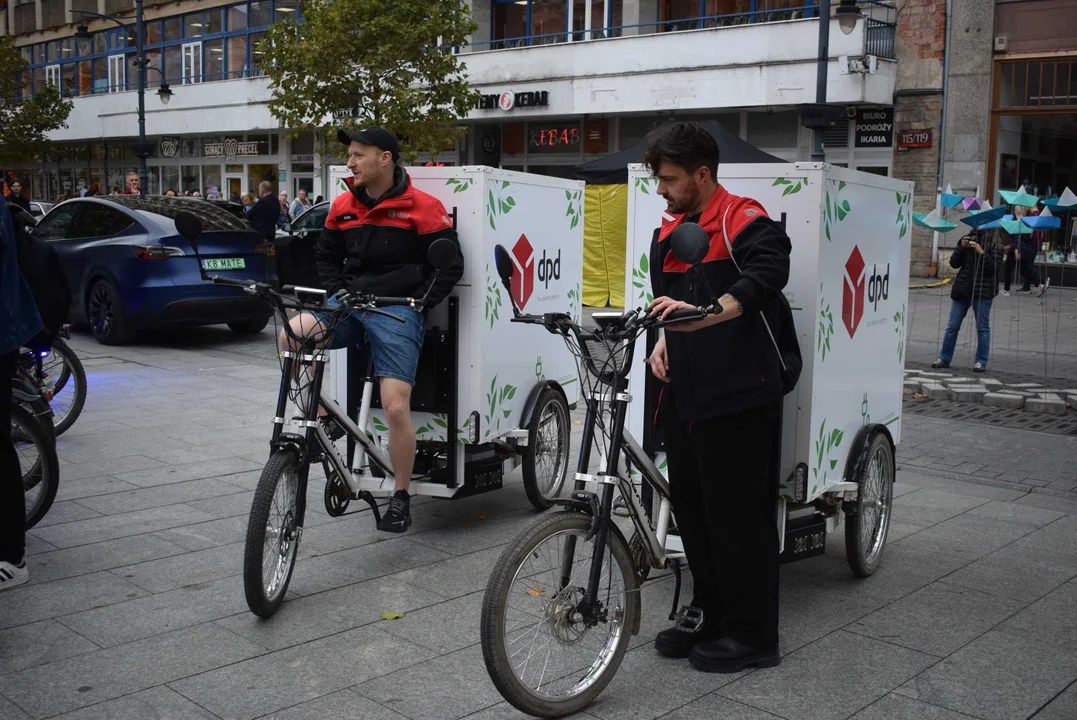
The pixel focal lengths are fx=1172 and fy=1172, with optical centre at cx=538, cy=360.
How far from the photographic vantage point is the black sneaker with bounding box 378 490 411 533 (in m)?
5.16

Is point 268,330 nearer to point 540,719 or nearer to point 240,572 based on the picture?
point 240,572

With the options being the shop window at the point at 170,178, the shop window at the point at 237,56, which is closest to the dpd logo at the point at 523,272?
the shop window at the point at 237,56

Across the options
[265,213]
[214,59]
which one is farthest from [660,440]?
[214,59]

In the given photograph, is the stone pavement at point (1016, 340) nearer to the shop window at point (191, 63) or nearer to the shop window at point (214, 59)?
the shop window at point (214, 59)

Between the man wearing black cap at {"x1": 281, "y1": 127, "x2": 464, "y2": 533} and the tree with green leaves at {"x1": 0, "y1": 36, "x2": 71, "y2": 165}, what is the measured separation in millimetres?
39547

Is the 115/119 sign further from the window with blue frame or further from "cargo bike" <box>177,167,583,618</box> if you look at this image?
"cargo bike" <box>177,167,583,618</box>

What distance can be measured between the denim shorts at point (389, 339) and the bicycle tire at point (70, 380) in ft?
11.5

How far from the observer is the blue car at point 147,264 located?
12094 millimetres

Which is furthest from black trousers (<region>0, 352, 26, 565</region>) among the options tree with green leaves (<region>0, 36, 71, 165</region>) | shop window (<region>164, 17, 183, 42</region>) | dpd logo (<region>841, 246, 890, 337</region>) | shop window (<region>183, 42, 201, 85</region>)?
shop window (<region>164, 17, 183, 42</region>)

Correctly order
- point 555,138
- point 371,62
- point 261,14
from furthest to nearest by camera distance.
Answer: point 261,14 → point 555,138 → point 371,62

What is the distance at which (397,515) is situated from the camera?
5.20 meters

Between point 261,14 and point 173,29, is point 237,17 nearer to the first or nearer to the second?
point 261,14

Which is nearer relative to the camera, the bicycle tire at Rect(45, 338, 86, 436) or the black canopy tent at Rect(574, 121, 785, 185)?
the bicycle tire at Rect(45, 338, 86, 436)

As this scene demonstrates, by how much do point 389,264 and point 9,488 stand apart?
6.15 ft
